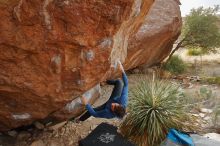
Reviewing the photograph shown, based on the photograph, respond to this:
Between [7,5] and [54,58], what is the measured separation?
1.16 metres

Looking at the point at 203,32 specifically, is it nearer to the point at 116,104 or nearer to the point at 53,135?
the point at 53,135

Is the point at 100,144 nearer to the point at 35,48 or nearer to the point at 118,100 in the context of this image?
the point at 118,100

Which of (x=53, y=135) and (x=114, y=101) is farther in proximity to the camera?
(x=53, y=135)

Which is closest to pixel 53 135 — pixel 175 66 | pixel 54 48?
pixel 54 48

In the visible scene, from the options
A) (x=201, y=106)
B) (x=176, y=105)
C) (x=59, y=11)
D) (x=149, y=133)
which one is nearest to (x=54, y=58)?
(x=59, y=11)

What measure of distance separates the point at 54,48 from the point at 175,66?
34.9ft

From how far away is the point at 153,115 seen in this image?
26.9ft

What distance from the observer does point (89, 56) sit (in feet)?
19.4

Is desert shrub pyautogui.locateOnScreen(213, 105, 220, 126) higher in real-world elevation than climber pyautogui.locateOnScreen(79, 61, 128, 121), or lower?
lower

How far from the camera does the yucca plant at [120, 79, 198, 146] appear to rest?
26.6 feet

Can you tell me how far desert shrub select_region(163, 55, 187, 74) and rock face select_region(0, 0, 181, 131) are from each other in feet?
28.7

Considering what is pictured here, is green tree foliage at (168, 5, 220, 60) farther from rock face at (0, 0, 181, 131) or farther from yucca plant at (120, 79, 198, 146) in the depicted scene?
rock face at (0, 0, 181, 131)

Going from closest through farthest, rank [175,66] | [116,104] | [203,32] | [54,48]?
[54,48] < [116,104] < [175,66] < [203,32]

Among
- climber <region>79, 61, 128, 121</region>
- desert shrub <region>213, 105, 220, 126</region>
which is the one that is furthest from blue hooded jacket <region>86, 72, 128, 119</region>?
desert shrub <region>213, 105, 220, 126</region>
